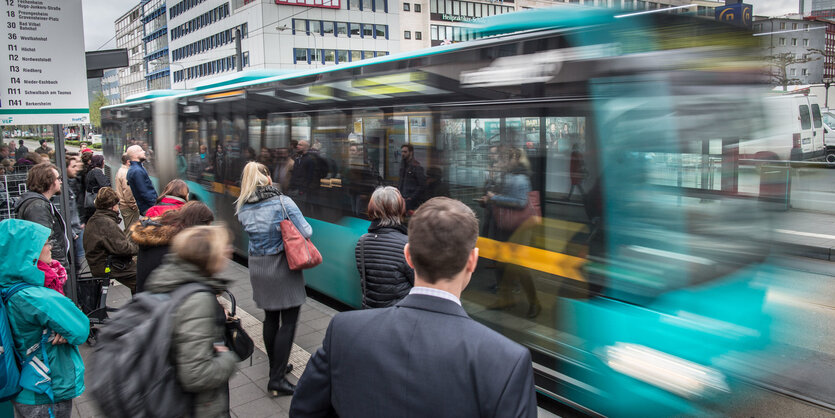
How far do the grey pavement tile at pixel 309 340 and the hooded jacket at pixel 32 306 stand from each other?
2.78 meters

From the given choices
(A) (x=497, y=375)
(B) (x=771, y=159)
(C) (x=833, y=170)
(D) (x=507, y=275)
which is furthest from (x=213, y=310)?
(C) (x=833, y=170)

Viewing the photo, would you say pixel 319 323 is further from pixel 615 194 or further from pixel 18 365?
pixel 615 194

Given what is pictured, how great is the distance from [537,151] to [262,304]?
2.58 metres

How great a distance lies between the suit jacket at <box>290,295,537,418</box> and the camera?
1454 millimetres

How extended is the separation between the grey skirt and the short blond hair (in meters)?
2.07

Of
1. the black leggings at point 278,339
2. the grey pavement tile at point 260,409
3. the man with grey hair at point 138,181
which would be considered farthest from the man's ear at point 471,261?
the man with grey hair at point 138,181

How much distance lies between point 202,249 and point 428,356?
152cm

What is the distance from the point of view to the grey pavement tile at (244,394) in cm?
461

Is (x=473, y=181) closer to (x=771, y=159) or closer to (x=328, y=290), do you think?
(x=771, y=159)

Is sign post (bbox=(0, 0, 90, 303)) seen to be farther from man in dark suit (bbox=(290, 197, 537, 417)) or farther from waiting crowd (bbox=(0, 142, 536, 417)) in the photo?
man in dark suit (bbox=(290, 197, 537, 417))

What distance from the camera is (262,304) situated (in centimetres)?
475

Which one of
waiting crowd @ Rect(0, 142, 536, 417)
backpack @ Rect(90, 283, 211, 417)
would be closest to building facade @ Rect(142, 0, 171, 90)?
waiting crowd @ Rect(0, 142, 536, 417)

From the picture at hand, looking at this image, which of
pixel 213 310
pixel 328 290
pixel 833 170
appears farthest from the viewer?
pixel 833 170

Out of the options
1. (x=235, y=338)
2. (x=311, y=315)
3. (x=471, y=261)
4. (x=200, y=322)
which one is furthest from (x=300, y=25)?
(x=471, y=261)
